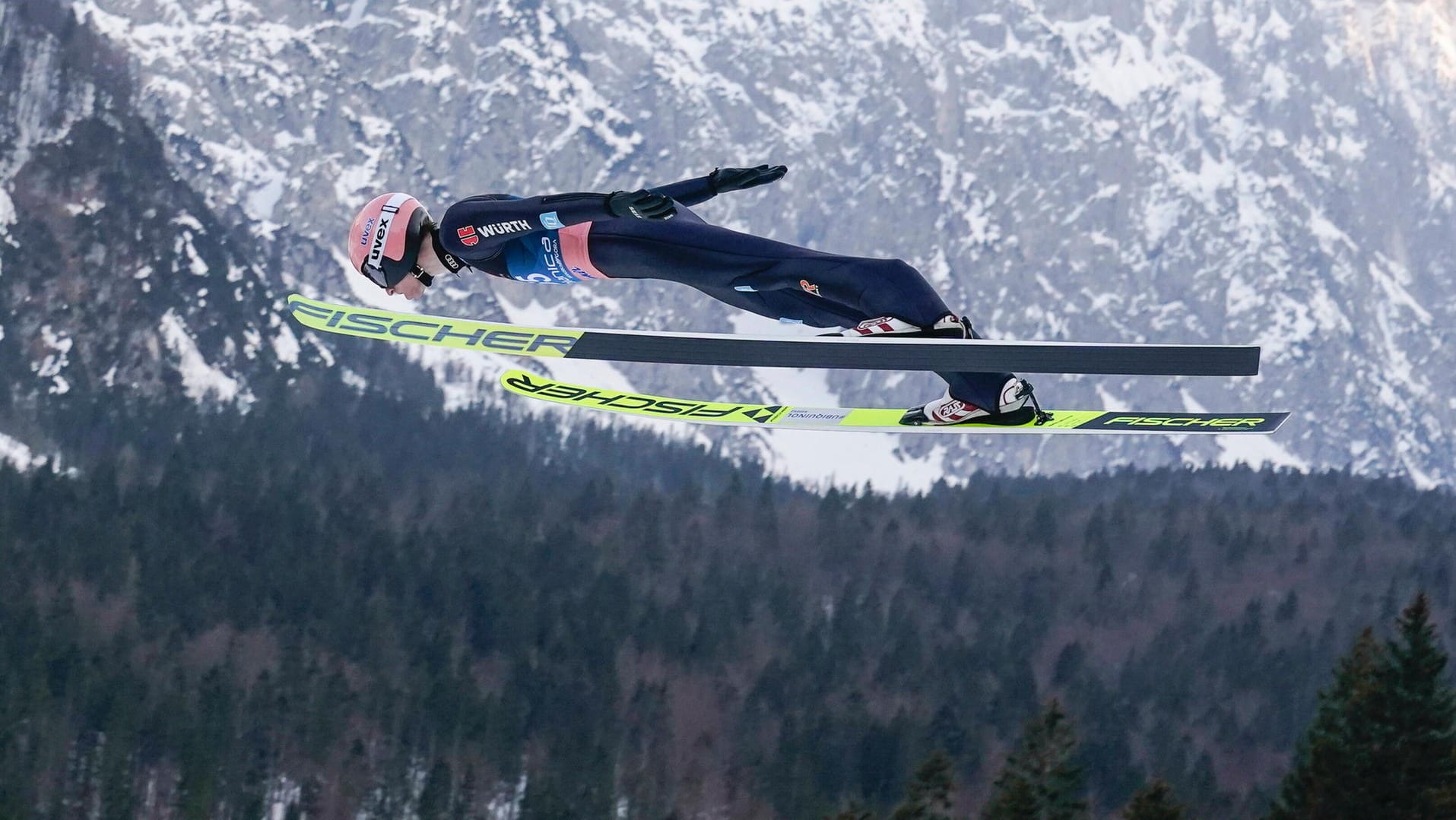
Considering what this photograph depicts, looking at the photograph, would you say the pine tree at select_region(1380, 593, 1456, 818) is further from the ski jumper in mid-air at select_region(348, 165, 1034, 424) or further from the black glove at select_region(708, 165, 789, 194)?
the black glove at select_region(708, 165, 789, 194)

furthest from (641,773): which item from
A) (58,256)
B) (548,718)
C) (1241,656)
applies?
(58,256)

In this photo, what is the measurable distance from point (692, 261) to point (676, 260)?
0.34ft

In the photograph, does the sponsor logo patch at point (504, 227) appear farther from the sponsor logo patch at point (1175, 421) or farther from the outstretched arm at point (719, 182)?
the sponsor logo patch at point (1175, 421)

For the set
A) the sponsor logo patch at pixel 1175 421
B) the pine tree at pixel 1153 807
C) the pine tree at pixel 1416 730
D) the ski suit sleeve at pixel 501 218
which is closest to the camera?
the ski suit sleeve at pixel 501 218

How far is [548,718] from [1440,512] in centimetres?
7362

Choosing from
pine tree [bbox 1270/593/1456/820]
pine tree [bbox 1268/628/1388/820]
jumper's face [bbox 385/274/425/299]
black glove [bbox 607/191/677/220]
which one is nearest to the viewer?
black glove [bbox 607/191/677/220]

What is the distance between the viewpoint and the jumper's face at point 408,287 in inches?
496

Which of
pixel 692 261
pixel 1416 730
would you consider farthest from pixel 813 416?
pixel 1416 730

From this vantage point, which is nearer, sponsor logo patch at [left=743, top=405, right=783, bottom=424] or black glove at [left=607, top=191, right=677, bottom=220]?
black glove at [left=607, top=191, right=677, bottom=220]

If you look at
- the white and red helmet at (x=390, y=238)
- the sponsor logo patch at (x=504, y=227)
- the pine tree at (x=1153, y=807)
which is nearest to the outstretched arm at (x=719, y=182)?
the sponsor logo patch at (x=504, y=227)

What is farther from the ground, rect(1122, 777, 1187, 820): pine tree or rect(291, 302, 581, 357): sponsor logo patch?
rect(291, 302, 581, 357): sponsor logo patch

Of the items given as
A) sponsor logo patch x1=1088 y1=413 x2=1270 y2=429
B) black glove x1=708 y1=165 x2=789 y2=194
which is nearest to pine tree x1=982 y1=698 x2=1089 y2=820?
sponsor logo patch x1=1088 y1=413 x2=1270 y2=429

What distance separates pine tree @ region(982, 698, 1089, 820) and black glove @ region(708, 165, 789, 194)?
945 inches

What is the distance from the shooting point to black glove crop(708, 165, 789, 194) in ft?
33.1
